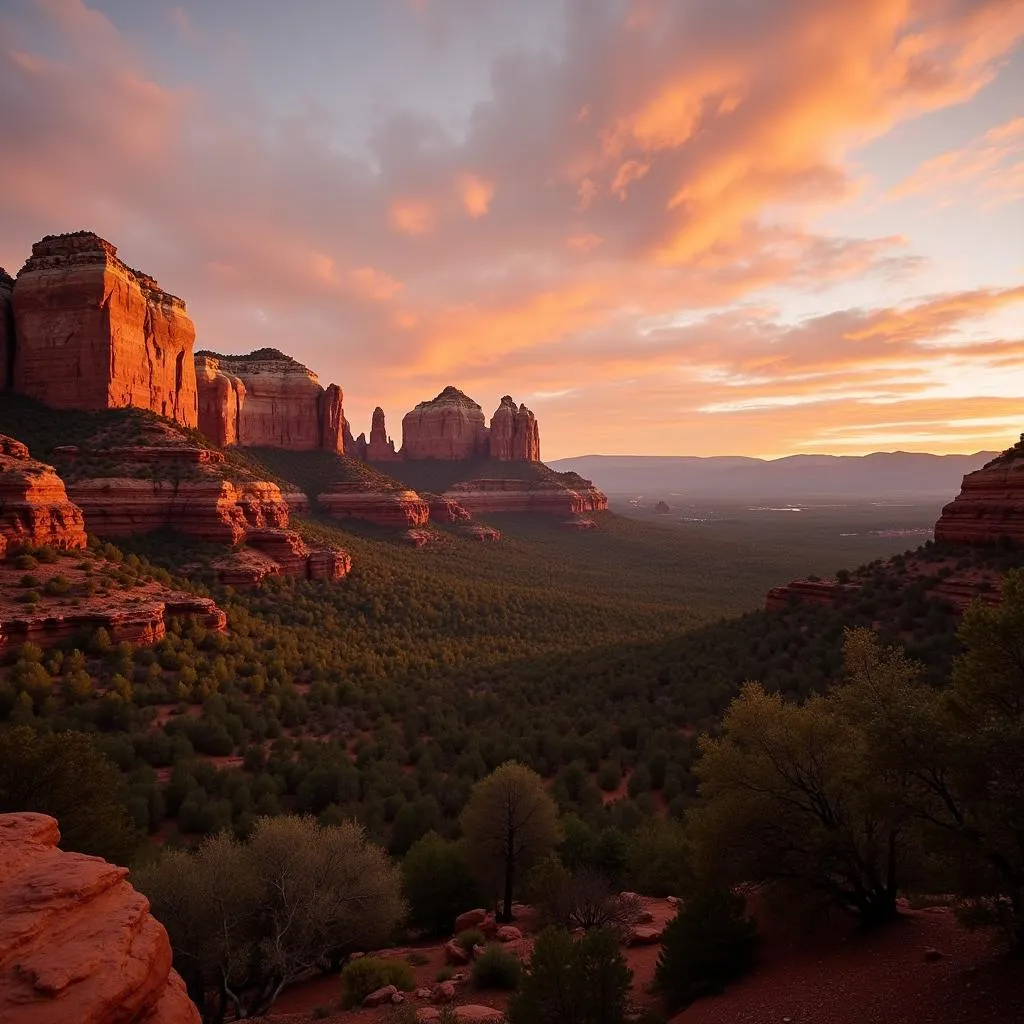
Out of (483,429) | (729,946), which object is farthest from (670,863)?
(483,429)

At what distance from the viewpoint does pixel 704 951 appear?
10969 millimetres

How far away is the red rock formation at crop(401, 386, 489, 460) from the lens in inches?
4751

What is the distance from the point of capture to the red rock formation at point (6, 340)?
44406mm

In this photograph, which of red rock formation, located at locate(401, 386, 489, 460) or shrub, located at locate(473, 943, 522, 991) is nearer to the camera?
shrub, located at locate(473, 943, 522, 991)

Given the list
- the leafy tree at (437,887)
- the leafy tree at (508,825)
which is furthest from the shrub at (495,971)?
the leafy tree at (437,887)

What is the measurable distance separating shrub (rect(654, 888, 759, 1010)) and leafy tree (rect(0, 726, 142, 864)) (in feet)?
44.1

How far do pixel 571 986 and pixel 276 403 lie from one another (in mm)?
81620

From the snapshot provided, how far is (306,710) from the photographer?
29.1 metres

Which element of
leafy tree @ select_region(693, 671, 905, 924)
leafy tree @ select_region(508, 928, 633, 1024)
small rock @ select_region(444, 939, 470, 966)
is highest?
leafy tree @ select_region(693, 671, 905, 924)

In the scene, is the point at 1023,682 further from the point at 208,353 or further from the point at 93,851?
the point at 208,353

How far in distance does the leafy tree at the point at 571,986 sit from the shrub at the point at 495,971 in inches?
113

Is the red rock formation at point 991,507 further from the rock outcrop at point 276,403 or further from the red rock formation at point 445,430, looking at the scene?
the red rock formation at point 445,430

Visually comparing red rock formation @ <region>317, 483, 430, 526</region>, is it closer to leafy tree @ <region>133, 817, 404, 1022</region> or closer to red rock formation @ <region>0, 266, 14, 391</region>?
red rock formation @ <region>0, 266, 14, 391</region>

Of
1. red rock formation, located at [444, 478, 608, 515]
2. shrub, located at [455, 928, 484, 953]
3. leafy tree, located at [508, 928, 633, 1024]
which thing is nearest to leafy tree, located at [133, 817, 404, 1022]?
shrub, located at [455, 928, 484, 953]
